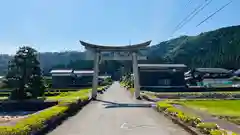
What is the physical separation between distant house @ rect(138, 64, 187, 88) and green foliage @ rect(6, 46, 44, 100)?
90.1ft

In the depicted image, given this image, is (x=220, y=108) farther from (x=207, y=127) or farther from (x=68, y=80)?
(x=68, y=80)

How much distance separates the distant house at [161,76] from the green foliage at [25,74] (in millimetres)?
27472

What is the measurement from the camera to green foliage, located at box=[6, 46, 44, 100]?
3278cm

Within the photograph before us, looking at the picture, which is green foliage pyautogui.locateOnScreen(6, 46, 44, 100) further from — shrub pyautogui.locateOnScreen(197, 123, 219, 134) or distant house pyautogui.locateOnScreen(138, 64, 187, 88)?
distant house pyautogui.locateOnScreen(138, 64, 187, 88)

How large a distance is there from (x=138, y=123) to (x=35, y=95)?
2036cm

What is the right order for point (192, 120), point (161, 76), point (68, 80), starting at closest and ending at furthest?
point (192, 120), point (161, 76), point (68, 80)

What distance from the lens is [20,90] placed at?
32.3 metres

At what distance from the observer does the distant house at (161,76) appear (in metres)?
57.8

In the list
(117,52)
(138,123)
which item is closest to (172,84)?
(117,52)

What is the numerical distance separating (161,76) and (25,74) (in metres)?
31.2

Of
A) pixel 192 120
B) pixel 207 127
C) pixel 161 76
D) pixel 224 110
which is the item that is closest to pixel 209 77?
pixel 161 76

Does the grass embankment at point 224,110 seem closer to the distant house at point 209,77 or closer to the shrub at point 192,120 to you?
the shrub at point 192,120

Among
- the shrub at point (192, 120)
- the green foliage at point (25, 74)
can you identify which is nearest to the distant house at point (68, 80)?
the green foliage at point (25, 74)

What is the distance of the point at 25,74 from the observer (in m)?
33.0
